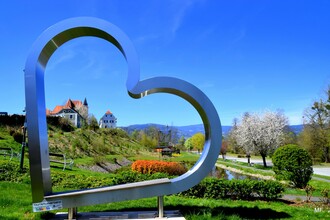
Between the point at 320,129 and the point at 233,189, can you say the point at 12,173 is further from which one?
the point at 320,129

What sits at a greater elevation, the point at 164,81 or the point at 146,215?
the point at 164,81

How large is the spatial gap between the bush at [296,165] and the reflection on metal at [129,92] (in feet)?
36.0

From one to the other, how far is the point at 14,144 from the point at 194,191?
19.7m

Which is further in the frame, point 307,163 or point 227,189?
point 307,163

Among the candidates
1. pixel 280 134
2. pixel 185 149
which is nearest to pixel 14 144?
pixel 280 134

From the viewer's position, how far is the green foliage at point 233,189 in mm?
11398

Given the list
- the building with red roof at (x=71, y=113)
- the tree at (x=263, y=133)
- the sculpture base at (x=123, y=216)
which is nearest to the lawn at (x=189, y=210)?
the sculpture base at (x=123, y=216)

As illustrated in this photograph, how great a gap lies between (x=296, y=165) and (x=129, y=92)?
13.1 meters

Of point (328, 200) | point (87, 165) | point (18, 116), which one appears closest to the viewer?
point (328, 200)

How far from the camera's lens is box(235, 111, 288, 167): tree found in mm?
34250

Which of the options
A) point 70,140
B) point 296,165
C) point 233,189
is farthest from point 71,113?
point 233,189

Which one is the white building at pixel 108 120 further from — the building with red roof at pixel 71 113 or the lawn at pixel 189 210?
the lawn at pixel 189 210

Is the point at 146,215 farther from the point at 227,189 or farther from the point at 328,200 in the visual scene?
the point at 328,200

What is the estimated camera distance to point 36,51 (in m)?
7.08
